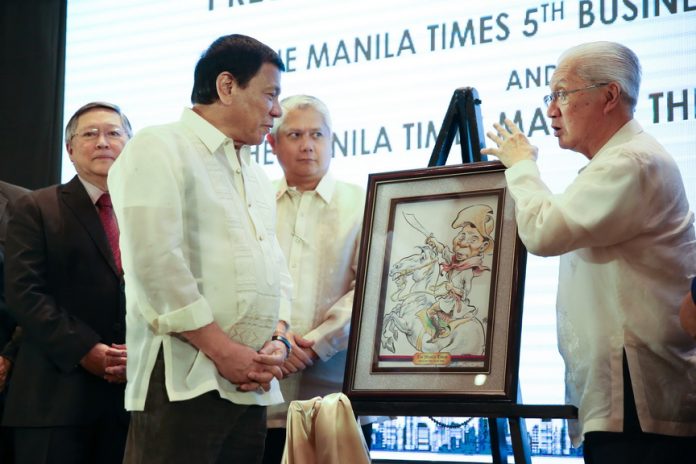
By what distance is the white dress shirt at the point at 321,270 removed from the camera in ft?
9.87

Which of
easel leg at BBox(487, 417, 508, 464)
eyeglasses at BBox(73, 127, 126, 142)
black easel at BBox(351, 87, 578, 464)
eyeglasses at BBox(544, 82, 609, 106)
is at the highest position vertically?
eyeglasses at BBox(73, 127, 126, 142)

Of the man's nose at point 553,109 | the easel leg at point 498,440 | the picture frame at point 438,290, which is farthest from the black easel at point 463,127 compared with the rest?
the easel leg at point 498,440

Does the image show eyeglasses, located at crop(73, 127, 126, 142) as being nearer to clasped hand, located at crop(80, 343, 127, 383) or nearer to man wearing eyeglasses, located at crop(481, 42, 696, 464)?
clasped hand, located at crop(80, 343, 127, 383)

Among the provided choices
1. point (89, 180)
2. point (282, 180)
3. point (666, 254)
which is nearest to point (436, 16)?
point (282, 180)

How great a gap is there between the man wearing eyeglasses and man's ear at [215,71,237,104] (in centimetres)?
79

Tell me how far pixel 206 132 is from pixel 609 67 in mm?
1049

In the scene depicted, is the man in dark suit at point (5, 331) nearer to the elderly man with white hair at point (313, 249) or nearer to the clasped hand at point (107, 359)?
the clasped hand at point (107, 359)

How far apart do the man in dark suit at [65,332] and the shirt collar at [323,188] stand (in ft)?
1.90

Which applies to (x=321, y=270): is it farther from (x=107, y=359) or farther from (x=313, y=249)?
(x=107, y=359)

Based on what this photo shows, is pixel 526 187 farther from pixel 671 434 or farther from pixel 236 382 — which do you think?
pixel 236 382

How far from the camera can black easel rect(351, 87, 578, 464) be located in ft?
7.77

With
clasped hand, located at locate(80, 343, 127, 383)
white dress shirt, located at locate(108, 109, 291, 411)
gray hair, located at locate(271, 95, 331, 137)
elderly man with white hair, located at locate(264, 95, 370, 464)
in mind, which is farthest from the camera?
gray hair, located at locate(271, 95, 331, 137)

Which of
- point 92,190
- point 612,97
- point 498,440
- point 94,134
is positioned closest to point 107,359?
point 92,190

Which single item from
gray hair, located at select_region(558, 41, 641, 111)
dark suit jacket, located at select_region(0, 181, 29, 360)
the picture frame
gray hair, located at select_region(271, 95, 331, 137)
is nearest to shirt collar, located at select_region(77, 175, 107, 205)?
dark suit jacket, located at select_region(0, 181, 29, 360)
